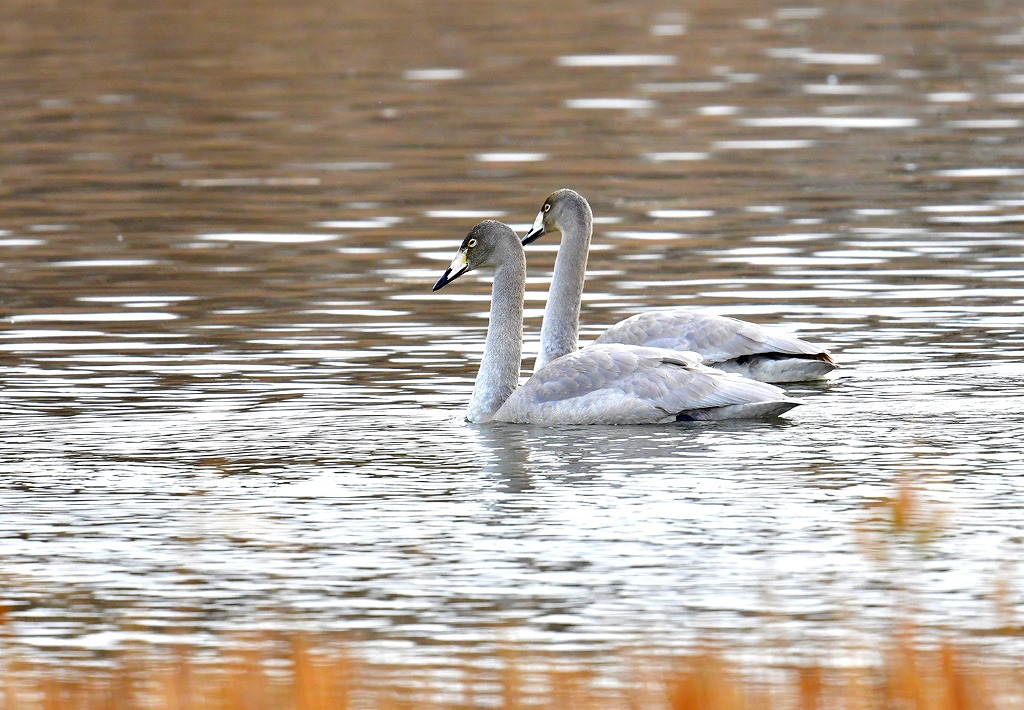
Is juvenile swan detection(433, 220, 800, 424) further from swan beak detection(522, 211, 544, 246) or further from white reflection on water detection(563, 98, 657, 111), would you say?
white reflection on water detection(563, 98, 657, 111)

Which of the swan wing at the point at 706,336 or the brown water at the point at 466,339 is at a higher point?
the swan wing at the point at 706,336

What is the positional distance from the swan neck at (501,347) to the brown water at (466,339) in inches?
10.0

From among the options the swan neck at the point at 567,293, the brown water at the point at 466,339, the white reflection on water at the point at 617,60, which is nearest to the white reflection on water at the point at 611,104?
the brown water at the point at 466,339

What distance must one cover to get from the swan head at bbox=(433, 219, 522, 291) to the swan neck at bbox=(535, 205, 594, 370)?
2.98ft

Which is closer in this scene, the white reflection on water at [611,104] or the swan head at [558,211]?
the swan head at [558,211]

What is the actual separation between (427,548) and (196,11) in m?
40.3

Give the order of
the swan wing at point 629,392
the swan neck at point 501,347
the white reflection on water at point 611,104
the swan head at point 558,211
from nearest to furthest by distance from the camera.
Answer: the swan wing at point 629,392, the swan neck at point 501,347, the swan head at point 558,211, the white reflection on water at point 611,104

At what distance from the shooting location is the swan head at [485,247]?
566 inches

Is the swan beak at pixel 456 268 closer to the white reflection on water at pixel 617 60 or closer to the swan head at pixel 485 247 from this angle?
the swan head at pixel 485 247

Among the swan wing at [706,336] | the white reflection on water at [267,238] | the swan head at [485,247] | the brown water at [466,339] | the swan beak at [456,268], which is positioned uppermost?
the swan head at [485,247]

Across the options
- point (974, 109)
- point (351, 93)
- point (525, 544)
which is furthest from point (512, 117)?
point (525, 544)

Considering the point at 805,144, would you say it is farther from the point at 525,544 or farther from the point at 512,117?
the point at 525,544

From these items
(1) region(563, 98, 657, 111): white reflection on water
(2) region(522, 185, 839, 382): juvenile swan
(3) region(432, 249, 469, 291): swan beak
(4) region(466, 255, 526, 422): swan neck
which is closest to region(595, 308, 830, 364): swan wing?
(2) region(522, 185, 839, 382): juvenile swan

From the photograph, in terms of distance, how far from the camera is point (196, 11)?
4928cm
